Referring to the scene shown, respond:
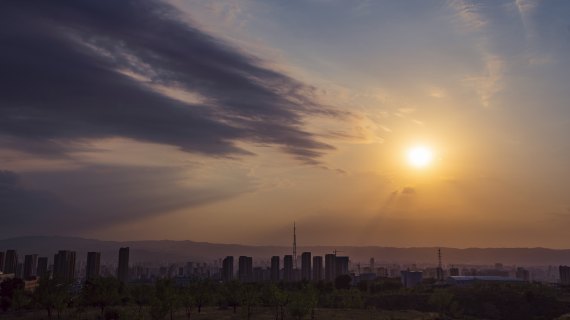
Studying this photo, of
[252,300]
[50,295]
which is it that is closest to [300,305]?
[252,300]

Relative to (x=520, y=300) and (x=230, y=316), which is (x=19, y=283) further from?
(x=520, y=300)

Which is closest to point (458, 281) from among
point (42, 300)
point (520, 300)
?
point (520, 300)

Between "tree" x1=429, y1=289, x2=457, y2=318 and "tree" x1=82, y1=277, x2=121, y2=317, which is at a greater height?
"tree" x1=82, y1=277, x2=121, y2=317

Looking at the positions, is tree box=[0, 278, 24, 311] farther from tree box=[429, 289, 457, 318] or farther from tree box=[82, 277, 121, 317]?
tree box=[429, 289, 457, 318]

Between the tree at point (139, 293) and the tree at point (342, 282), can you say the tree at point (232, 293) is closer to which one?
the tree at point (139, 293)

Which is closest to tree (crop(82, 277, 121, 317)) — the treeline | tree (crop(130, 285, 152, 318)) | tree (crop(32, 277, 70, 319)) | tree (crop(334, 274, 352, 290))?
the treeline

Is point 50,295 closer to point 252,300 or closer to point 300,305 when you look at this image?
point 252,300

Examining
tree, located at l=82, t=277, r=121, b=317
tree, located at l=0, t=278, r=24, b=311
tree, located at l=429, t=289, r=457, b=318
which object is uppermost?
tree, located at l=82, t=277, r=121, b=317

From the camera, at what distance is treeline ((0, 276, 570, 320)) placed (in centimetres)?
7756

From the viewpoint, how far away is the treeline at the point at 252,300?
77562 mm

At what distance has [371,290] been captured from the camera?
16100cm

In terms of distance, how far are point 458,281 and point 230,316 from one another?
421 feet

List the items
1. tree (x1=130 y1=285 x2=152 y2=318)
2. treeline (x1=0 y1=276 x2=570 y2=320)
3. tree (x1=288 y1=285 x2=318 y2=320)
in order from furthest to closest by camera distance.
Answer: tree (x1=130 y1=285 x2=152 y2=318) < tree (x1=288 y1=285 x2=318 y2=320) < treeline (x1=0 y1=276 x2=570 y2=320)

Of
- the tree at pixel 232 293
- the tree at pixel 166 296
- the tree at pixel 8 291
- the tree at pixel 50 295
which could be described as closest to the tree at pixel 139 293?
the tree at pixel 232 293
